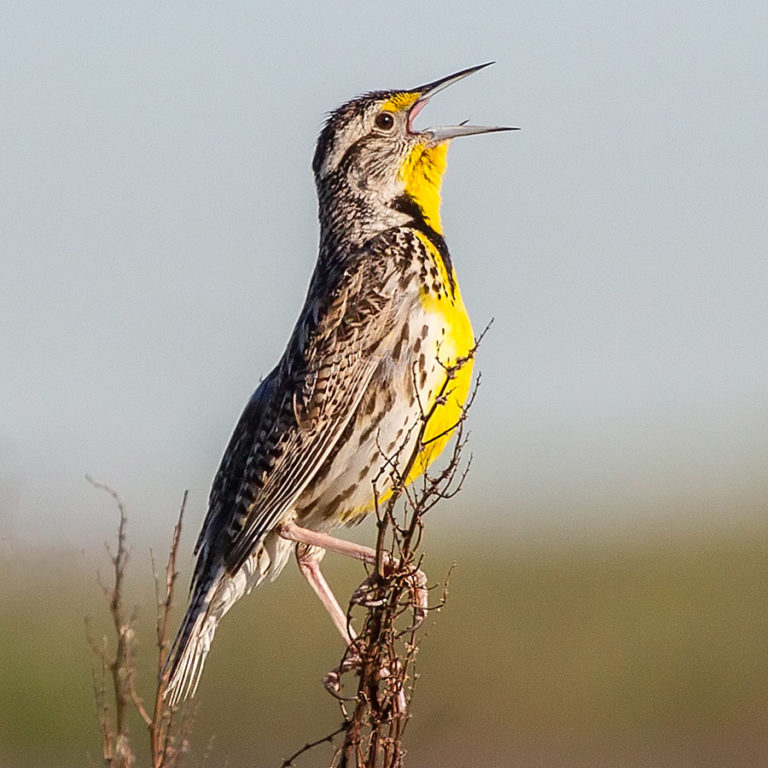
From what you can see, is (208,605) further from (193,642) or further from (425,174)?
(425,174)

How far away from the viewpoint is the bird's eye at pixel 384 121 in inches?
268

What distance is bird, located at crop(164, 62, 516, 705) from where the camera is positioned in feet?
19.8

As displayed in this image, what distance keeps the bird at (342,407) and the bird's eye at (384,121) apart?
0.60ft

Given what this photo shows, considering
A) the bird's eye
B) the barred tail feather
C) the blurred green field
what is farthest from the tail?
the blurred green field

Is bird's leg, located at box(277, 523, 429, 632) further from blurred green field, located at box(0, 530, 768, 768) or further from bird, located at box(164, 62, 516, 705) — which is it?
blurred green field, located at box(0, 530, 768, 768)

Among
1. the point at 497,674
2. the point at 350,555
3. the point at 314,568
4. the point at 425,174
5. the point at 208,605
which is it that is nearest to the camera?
the point at 350,555

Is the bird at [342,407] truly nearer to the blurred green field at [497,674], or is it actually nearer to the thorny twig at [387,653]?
the thorny twig at [387,653]

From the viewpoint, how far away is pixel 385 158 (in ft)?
22.1

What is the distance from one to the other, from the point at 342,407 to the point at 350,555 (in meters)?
0.45

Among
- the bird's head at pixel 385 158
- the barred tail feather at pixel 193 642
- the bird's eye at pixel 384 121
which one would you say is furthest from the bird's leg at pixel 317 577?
the bird's eye at pixel 384 121

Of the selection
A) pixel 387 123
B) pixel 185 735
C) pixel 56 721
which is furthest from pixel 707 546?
pixel 185 735

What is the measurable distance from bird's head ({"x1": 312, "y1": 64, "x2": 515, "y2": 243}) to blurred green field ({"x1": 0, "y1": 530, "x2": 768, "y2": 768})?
600cm

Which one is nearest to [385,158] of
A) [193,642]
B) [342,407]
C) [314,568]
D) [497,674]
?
[342,407]

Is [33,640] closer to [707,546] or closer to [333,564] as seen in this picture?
[333,564]
